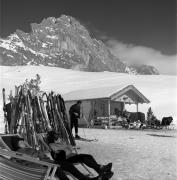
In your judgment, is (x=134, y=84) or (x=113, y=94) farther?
(x=134, y=84)

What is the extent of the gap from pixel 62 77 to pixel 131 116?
183 ft

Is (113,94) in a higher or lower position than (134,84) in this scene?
lower

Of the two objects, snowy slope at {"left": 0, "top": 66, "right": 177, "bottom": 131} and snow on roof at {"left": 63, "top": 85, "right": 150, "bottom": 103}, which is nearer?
snow on roof at {"left": 63, "top": 85, "right": 150, "bottom": 103}

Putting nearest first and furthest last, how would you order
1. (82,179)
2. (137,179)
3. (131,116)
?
(82,179) → (137,179) → (131,116)

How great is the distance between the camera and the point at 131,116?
90.9 ft

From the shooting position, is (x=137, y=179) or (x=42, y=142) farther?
(x=42, y=142)

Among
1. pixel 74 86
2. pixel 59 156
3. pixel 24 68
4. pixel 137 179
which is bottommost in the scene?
pixel 137 179

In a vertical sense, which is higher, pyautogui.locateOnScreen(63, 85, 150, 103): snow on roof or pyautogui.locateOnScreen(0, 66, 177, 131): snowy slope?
pyautogui.locateOnScreen(0, 66, 177, 131): snowy slope

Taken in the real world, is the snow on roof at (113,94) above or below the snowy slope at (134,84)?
below

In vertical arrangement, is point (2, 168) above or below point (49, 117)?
below

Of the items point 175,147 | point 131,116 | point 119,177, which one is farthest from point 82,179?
point 131,116

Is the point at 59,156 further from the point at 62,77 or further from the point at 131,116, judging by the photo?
the point at 62,77

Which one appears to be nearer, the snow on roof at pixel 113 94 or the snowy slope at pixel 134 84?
the snow on roof at pixel 113 94

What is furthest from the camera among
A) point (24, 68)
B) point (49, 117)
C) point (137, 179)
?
point (24, 68)
